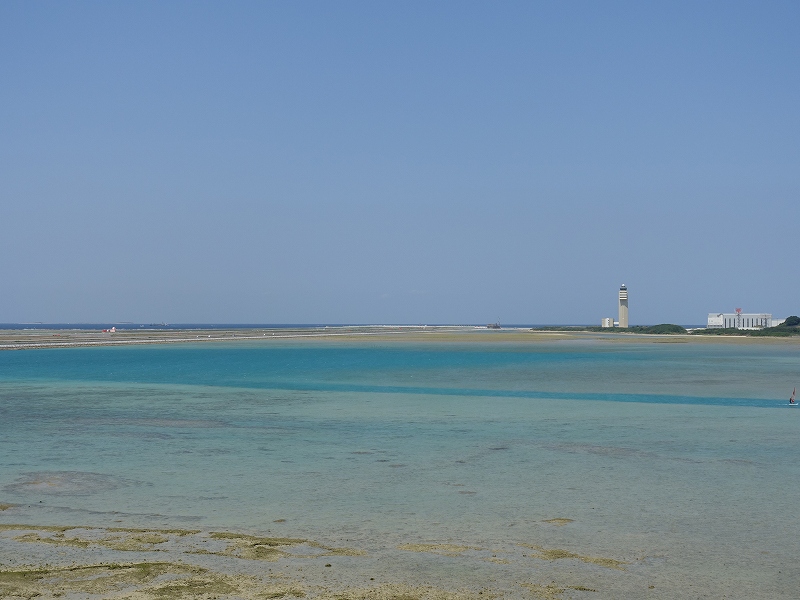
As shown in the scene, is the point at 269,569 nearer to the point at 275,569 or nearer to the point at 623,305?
the point at 275,569

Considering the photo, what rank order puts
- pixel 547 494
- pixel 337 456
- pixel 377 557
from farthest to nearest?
pixel 337 456, pixel 547 494, pixel 377 557

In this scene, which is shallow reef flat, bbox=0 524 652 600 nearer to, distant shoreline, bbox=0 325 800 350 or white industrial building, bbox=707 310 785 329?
distant shoreline, bbox=0 325 800 350

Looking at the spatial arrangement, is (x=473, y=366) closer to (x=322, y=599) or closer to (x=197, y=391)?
(x=197, y=391)

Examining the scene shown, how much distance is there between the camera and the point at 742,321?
117m

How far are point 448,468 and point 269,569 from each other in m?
5.90

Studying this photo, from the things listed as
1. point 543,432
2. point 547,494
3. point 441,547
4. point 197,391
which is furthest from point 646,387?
point 441,547

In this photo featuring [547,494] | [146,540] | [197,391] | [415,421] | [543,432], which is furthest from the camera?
[197,391]

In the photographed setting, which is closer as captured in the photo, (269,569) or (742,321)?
(269,569)

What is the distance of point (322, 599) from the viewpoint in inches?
272

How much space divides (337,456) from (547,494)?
184 inches

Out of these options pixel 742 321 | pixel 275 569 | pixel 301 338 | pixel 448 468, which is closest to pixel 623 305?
pixel 742 321

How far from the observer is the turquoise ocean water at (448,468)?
30.0ft

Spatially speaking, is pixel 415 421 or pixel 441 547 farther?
pixel 415 421

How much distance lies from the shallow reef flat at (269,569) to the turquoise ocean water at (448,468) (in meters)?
0.38
